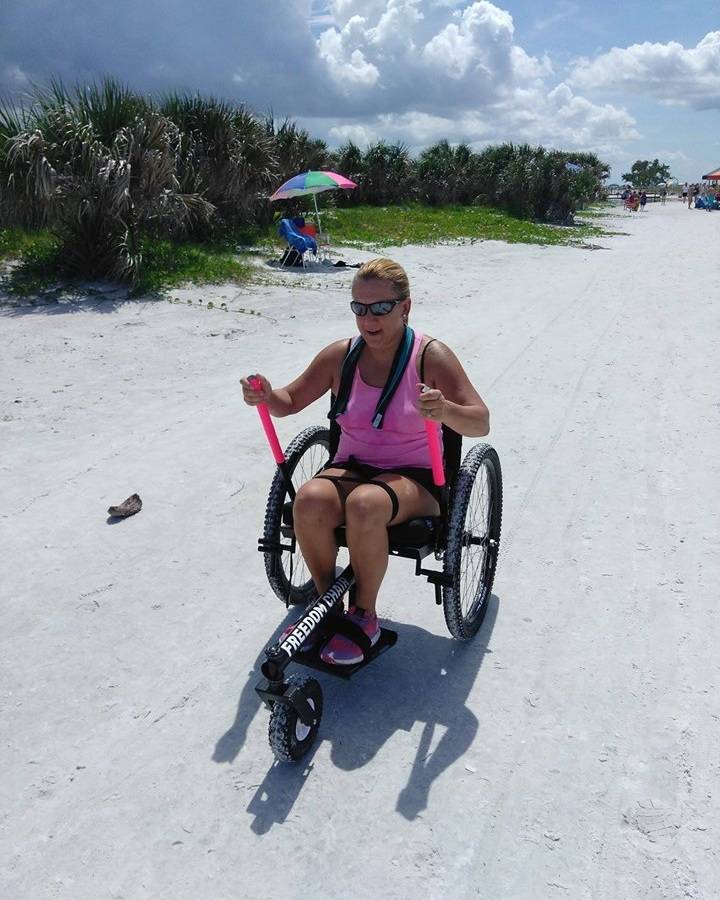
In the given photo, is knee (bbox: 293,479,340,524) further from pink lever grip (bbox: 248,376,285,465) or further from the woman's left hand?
the woman's left hand

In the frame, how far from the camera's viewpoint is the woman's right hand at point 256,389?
2.91 metres

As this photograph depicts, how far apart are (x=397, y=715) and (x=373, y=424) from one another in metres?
1.10

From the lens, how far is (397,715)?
106 inches

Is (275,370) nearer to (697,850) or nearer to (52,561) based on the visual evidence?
(52,561)

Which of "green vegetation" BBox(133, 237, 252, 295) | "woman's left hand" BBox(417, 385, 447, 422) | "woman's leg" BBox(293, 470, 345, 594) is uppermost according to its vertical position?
"woman's left hand" BBox(417, 385, 447, 422)

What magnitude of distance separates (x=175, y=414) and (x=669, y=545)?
374 cm

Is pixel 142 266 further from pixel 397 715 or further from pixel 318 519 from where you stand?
pixel 397 715

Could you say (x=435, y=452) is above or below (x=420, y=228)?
above

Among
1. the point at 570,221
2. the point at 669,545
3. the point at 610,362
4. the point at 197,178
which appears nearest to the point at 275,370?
the point at 610,362

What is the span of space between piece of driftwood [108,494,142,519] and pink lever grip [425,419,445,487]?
2093mm

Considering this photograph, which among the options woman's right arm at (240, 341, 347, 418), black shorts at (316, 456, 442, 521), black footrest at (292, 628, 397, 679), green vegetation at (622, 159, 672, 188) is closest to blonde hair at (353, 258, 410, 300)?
woman's right arm at (240, 341, 347, 418)

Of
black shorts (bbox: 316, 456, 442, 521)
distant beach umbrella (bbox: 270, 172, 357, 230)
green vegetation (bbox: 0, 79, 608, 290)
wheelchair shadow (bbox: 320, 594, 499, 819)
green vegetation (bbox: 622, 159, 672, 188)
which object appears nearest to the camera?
wheelchair shadow (bbox: 320, 594, 499, 819)

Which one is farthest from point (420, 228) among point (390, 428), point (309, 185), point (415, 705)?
point (415, 705)

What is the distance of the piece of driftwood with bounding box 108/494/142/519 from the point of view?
163 inches
